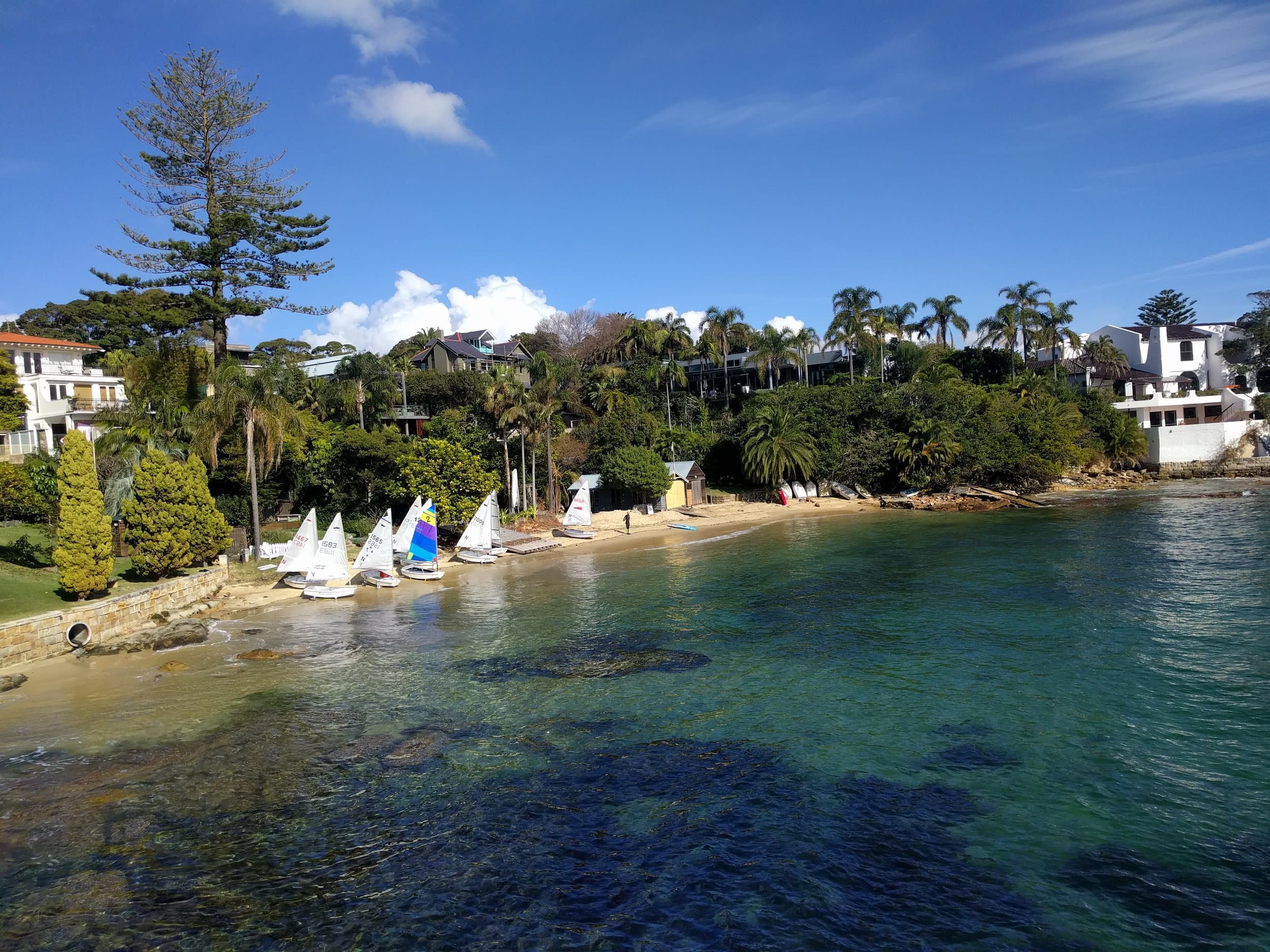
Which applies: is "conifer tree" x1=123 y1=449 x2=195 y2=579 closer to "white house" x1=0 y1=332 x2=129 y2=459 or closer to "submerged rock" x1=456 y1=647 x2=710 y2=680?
"submerged rock" x1=456 y1=647 x2=710 y2=680

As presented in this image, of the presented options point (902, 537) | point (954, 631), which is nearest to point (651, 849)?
→ point (954, 631)

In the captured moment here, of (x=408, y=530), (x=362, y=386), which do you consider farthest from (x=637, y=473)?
(x=362, y=386)

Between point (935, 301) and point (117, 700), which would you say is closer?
point (117, 700)

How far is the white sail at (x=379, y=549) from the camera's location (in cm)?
3547

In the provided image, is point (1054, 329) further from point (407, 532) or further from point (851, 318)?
point (407, 532)

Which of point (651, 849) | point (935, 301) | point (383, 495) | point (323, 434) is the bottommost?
point (651, 849)

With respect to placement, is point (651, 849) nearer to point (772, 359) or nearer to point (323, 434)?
point (323, 434)

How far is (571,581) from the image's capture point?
36.8m

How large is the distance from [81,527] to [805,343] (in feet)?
226

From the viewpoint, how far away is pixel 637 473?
55.6 m

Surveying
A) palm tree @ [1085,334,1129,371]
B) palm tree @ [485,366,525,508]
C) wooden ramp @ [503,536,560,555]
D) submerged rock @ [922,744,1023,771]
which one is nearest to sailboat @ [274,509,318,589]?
wooden ramp @ [503,536,560,555]

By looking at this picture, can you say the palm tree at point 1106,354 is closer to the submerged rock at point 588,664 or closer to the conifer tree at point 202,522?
the submerged rock at point 588,664

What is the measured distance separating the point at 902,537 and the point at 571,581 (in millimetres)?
21548

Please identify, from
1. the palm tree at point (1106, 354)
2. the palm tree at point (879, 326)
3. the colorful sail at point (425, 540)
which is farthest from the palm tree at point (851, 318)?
the colorful sail at point (425, 540)
